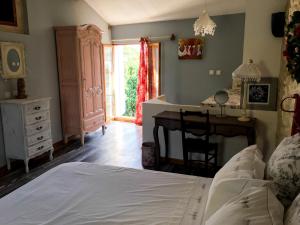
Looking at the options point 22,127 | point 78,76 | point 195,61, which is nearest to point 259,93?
point 195,61

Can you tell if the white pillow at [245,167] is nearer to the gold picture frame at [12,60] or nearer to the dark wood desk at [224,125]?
the dark wood desk at [224,125]

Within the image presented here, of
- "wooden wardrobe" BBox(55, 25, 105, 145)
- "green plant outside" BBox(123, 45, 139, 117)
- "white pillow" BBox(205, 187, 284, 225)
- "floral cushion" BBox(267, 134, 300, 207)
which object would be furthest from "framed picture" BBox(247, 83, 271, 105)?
"green plant outside" BBox(123, 45, 139, 117)

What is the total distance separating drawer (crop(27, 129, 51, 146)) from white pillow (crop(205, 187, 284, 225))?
318cm

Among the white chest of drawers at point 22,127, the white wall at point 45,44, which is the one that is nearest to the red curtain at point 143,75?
the white wall at point 45,44

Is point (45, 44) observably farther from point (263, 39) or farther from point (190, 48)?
point (263, 39)

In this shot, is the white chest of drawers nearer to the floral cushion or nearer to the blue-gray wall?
the blue-gray wall

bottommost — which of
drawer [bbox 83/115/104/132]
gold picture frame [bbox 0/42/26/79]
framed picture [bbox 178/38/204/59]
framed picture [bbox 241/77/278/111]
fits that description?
drawer [bbox 83/115/104/132]

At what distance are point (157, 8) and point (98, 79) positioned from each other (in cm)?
190

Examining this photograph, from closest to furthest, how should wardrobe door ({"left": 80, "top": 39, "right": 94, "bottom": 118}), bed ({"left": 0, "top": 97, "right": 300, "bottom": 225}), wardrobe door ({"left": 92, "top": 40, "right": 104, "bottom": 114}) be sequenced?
1. bed ({"left": 0, "top": 97, "right": 300, "bottom": 225})
2. wardrobe door ({"left": 80, "top": 39, "right": 94, "bottom": 118})
3. wardrobe door ({"left": 92, "top": 40, "right": 104, "bottom": 114})

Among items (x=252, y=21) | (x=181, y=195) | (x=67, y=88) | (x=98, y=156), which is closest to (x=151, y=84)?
(x=67, y=88)

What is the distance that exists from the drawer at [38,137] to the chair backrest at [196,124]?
Answer: 6.91 feet

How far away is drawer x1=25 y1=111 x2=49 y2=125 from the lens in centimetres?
352

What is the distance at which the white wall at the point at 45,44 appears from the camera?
3929 mm

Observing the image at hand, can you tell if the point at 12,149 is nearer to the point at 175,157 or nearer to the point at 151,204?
the point at 175,157
